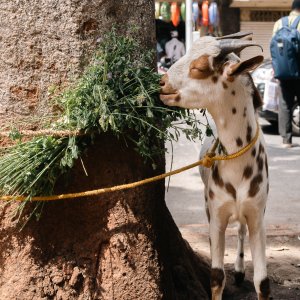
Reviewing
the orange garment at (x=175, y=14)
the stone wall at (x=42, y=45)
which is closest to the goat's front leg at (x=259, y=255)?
the stone wall at (x=42, y=45)

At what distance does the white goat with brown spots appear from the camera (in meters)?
3.92

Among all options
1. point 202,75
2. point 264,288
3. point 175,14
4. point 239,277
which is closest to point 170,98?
point 202,75

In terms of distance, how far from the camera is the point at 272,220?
7.45 meters

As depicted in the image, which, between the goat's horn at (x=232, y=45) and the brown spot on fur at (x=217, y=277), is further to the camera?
the brown spot on fur at (x=217, y=277)

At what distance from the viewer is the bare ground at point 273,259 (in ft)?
16.9

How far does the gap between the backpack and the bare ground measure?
12.6 ft

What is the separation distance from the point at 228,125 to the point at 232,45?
53 cm

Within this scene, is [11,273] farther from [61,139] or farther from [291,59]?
[291,59]

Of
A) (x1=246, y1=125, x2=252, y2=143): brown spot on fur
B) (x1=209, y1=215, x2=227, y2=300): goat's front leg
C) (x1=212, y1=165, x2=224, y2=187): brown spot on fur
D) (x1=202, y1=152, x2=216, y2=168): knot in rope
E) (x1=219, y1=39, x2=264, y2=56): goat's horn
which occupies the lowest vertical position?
(x1=209, y1=215, x2=227, y2=300): goat's front leg

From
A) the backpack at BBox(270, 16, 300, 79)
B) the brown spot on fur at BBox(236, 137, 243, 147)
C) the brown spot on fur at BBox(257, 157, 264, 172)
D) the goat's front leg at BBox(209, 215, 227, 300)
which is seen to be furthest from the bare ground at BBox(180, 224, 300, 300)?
the backpack at BBox(270, 16, 300, 79)

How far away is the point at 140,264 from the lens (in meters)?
4.28

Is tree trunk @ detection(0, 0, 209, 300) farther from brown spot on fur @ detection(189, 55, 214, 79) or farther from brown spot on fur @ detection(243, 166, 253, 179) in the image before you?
brown spot on fur @ detection(243, 166, 253, 179)

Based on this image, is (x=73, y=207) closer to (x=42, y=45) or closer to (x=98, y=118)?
(x=98, y=118)

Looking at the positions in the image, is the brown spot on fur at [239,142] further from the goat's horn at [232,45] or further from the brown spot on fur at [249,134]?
the goat's horn at [232,45]
